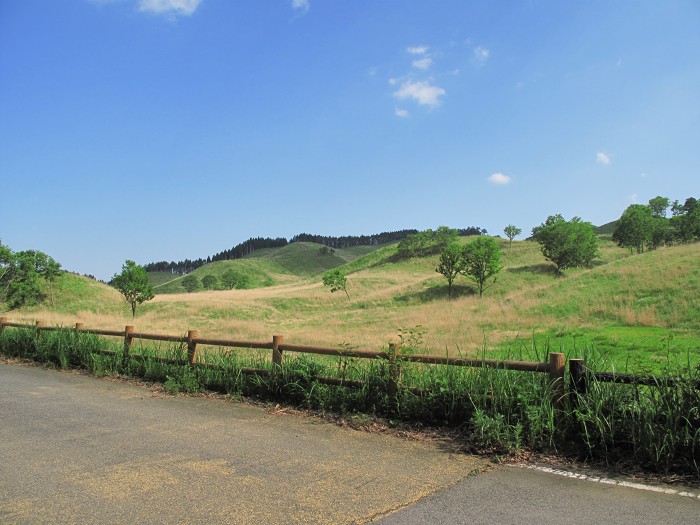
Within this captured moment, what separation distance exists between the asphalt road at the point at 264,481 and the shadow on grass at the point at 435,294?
1961 inches

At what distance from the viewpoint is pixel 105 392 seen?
8.91 metres

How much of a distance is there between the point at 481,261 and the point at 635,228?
2531 cm

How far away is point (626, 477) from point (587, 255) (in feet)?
212

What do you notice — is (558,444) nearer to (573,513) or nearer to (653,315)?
(573,513)

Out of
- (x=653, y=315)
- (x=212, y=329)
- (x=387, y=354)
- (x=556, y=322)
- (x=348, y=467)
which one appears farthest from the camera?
(x=212, y=329)

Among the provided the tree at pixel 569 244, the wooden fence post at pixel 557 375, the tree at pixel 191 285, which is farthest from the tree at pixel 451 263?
the tree at pixel 191 285

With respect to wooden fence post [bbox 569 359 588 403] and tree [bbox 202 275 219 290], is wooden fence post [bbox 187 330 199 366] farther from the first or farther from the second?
tree [bbox 202 275 219 290]

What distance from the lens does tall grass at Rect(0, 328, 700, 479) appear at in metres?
4.75

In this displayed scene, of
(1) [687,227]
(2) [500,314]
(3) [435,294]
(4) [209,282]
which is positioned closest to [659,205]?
(1) [687,227]

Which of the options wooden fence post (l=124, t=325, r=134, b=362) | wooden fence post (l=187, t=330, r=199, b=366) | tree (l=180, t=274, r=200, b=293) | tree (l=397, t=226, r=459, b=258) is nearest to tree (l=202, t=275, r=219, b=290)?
tree (l=180, t=274, r=200, b=293)

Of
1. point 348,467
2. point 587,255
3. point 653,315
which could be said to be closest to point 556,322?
point 653,315

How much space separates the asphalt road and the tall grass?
0.62 meters

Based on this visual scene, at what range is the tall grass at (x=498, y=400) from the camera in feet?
15.6

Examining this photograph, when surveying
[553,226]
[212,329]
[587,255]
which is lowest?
[212,329]
